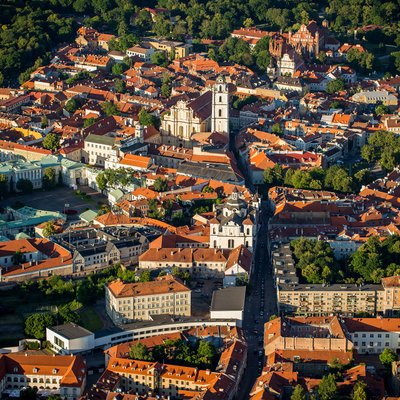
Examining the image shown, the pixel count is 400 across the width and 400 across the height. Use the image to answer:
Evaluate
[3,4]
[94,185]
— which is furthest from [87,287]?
[3,4]

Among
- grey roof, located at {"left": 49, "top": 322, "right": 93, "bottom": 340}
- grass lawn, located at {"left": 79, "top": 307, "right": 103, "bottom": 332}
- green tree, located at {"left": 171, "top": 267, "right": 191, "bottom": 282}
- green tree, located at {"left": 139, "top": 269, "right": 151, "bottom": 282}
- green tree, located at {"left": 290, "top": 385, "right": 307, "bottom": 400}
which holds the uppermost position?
green tree, located at {"left": 290, "top": 385, "right": 307, "bottom": 400}

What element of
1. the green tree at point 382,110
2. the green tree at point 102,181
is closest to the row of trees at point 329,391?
the green tree at point 102,181

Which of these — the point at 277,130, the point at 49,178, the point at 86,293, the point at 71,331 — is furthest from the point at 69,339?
the point at 277,130

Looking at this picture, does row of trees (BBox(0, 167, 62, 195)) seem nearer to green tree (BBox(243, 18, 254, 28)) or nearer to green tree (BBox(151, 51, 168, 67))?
green tree (BBox(151, 51, 168, 67))

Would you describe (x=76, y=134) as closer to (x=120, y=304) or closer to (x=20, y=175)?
(x=20, y=175)

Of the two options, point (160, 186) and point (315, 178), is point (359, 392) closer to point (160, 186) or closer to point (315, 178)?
point (160, 186)

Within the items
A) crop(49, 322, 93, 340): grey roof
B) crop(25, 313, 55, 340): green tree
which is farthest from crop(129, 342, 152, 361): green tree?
crop(25, 313, 55, 340): green tree
